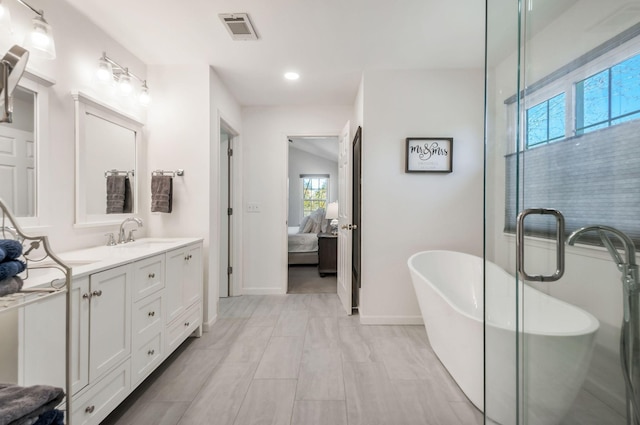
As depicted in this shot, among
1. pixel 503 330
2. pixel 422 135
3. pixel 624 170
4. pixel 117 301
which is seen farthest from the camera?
pixel 422 135

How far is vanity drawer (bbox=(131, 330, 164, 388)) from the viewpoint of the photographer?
1707mm

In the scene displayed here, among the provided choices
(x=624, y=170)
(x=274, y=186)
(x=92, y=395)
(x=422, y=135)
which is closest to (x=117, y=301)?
(x=92, y=395)

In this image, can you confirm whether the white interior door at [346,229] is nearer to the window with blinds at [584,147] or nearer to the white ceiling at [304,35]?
the white ceiling at [304,35]

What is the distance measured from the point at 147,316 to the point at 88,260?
1.51ft

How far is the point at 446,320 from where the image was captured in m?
1.90

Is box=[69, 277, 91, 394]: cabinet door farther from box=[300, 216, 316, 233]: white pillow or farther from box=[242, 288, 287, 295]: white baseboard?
box=[300, 216, 316, 233]: white pillow

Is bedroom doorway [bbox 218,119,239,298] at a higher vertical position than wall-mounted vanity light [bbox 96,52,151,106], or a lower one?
lower

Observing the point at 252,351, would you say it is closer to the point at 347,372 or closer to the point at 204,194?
the point at 347,372

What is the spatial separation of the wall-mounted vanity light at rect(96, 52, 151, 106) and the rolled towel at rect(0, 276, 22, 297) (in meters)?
1.83

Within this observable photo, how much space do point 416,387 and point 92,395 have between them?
173cm

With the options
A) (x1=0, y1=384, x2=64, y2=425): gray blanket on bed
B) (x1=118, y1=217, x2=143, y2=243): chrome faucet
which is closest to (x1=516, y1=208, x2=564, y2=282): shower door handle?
(x1=0, y1=384, x2=64, y2=425): gray blanket on bed

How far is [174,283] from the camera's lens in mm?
2156

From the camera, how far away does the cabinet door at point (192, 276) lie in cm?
235

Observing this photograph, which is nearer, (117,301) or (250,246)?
(117,301)
